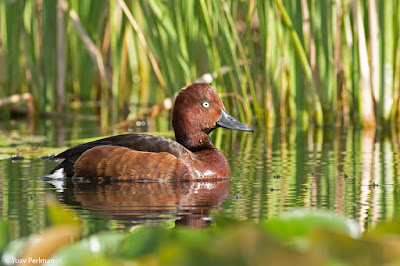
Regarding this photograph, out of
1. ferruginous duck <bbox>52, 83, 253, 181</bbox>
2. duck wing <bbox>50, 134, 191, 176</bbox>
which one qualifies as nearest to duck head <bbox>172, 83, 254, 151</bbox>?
ferruginous duck <bbox>52, 83, 253, 181</bbox>

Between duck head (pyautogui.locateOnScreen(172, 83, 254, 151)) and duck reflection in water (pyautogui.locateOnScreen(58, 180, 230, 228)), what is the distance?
1.93 feet

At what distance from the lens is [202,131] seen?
238 inches

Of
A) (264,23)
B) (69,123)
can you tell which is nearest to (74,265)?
(264,23)

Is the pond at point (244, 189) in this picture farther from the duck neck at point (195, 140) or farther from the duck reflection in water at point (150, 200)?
the duck neck at point (195, 140)

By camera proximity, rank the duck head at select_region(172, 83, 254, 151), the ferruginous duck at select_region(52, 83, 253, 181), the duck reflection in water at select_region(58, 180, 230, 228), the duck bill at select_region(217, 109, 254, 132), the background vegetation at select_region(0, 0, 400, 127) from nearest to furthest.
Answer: the duck reflection in water at select_region(58, 180, 230, 228), the ferruginous duck at select_region(52, 83, 253, 181), the duck head at select_region(172, 83, 254, 151), the duck bill at select_region(217, 109, 254, 132), the background vegetation at select_region(0, 0, 400, 127)

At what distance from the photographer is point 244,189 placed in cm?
502

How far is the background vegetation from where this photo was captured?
25.8 feet

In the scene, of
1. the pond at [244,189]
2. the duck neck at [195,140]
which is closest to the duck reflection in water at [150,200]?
the pond at [244,189]

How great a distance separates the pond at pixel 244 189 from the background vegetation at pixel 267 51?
0.66 m

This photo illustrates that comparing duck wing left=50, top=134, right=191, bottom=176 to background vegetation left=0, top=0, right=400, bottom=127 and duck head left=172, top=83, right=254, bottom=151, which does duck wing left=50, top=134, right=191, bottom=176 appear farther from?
background vegetation left=0, top=0, right=400, bottom=127

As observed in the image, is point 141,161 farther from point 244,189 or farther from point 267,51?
point 267,51

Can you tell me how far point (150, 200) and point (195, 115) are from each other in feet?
5.09

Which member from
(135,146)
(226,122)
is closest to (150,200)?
(135,146)

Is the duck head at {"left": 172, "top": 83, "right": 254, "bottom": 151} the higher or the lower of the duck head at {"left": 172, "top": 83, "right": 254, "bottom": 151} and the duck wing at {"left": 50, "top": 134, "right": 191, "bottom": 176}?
the higher
